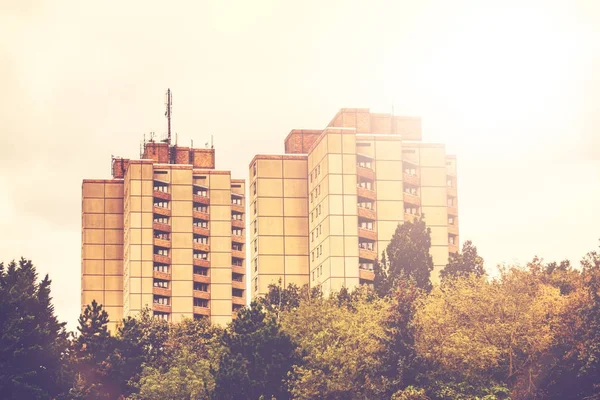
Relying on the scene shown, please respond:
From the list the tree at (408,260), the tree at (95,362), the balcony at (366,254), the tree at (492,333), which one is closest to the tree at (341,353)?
the tree at (492,333)

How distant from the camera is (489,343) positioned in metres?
102

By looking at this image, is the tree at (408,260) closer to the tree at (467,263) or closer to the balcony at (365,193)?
the tree at (467,263)

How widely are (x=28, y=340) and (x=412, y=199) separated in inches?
3547

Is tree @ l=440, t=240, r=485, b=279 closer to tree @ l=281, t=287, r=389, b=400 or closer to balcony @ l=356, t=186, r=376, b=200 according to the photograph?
tree @ l=281, t=287, r=389, b=400

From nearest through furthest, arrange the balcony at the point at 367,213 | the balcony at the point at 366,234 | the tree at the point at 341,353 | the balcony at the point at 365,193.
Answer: the tree at the point at 341,353 < the balcony at the point at 366,234 < the balcony at the point at 367,213 < the balcony at the point at 365,193

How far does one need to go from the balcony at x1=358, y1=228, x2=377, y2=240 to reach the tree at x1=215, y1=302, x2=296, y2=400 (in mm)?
71457

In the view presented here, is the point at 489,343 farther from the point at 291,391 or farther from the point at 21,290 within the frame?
the point at 21,290

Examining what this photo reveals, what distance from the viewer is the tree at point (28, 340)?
10575 cm

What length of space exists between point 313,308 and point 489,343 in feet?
69.2

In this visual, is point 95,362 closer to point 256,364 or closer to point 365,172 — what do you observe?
point 256,364

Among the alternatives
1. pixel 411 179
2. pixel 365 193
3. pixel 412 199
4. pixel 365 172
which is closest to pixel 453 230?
pixel 412 199

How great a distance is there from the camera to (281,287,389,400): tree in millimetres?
105125

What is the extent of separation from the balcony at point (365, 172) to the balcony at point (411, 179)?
488 centimetres

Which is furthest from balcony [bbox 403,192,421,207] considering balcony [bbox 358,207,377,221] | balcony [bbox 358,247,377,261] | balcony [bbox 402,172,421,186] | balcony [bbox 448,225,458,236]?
balcony [bbox 358,247,377,261]
